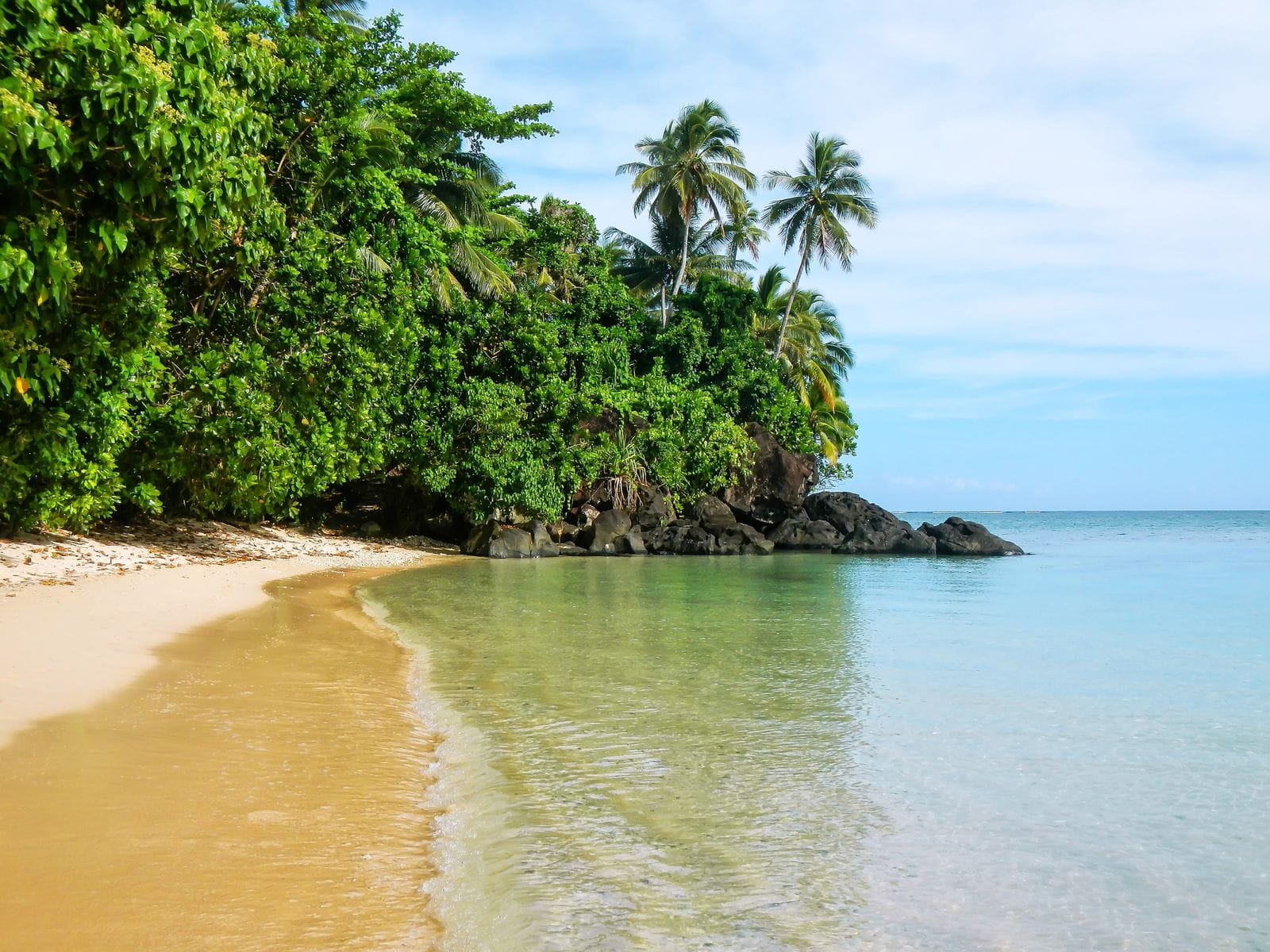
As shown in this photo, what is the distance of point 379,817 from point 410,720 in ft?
6.66

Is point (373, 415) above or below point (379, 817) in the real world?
above

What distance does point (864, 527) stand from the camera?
105 ft

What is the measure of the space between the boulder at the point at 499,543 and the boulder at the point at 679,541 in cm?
447

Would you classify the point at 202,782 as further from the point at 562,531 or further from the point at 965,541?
the point at 965,541

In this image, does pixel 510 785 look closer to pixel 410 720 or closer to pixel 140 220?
pixel 410 720

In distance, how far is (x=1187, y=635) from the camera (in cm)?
1214

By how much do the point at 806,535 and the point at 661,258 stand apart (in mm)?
12655

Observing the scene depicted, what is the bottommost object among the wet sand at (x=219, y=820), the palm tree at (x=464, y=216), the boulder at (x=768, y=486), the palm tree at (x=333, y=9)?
the wet sand at (x=219, y=820)

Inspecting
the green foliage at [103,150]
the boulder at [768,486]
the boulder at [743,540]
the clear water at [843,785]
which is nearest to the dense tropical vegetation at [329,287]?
the green foliage at [103,150]

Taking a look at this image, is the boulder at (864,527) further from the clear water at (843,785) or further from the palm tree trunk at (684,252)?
the clear water at (843,785)

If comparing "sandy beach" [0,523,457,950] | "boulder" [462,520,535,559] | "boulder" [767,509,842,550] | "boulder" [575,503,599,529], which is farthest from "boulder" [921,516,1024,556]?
"sandy beach" [0,523,457,950]

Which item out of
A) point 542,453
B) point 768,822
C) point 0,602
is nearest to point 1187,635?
point 768,822

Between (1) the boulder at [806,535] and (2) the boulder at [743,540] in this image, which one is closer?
(2) the boulder at [743,540]

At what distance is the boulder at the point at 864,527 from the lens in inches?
1242
